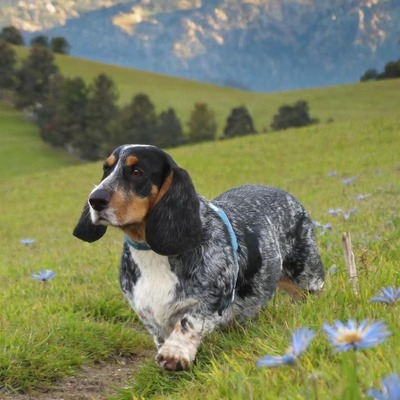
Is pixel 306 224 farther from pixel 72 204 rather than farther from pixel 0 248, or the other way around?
pixel 72 204

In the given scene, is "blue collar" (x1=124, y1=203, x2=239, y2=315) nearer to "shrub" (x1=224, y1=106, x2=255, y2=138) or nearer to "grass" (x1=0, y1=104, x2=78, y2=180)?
"grass" (x1=0, y1=104, x2=78, y2=180)

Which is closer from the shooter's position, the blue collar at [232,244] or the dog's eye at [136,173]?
the dog's eye at [136,173]

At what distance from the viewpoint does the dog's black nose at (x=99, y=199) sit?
430 centimetres

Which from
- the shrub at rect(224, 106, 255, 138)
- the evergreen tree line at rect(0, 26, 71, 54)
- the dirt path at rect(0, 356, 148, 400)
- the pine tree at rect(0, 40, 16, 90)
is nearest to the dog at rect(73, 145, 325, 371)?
the dirt path at rect(0, 356, 148, 400)

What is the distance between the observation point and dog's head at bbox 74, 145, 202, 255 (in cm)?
437

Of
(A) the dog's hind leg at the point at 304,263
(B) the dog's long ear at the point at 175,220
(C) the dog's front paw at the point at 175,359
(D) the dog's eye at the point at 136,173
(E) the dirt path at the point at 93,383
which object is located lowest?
(E) the dirt path at the point at 93,383

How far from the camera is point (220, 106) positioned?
3782 inches

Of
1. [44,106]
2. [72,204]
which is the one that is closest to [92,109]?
[44,106]

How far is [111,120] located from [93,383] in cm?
7877

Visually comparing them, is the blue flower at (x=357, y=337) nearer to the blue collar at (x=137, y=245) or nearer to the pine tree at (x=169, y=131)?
the blue collar at (x=137, y=245)

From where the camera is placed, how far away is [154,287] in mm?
4598

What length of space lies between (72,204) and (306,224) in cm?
2088

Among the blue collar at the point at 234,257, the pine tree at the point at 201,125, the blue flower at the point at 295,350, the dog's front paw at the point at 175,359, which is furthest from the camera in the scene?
the pine tree at the point at 201,125

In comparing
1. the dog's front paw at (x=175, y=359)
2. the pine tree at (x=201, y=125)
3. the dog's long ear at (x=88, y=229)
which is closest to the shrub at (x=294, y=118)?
the pine tree at (x=201, y=125)
